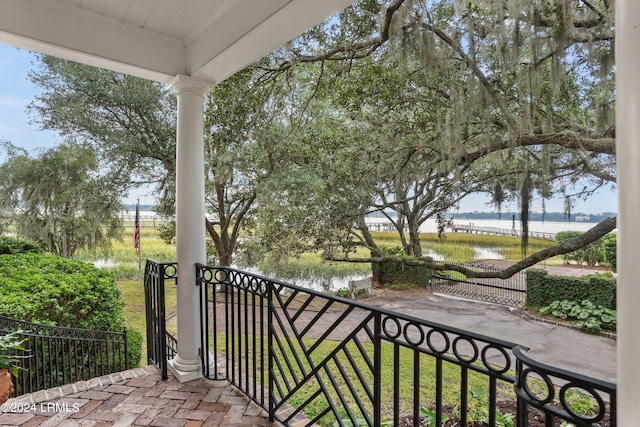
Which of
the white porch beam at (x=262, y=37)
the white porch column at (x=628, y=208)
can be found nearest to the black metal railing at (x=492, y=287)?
the white porch beam at (x=262, y=37)

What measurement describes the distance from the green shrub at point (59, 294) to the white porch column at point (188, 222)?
1465 mm

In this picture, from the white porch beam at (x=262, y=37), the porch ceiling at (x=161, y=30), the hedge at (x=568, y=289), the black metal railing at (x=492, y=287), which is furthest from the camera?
the black metal railing at (x=492, y=287)

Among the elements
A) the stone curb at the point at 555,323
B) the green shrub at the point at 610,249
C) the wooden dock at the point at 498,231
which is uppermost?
the wooden dock at the point at 498,231

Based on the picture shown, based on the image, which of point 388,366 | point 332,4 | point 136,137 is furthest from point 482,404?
point 136,137

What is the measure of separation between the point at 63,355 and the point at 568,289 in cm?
525

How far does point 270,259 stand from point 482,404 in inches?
161

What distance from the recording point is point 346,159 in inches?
200

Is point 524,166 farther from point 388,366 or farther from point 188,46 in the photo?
point 188,46

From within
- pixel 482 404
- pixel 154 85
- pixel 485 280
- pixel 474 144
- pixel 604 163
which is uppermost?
pixel 154 85

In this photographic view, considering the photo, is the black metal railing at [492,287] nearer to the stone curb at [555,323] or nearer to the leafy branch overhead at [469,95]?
the stone curb at [555,323]

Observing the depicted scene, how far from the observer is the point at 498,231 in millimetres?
4070

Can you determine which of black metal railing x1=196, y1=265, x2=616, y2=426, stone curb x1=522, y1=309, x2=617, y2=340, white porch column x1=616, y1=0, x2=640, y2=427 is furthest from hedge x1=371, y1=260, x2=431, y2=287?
white porch column x1=616, y1=0, x2=640, y2=427

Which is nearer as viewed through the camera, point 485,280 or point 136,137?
point 485,280

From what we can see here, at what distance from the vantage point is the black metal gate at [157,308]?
236 centimetres
